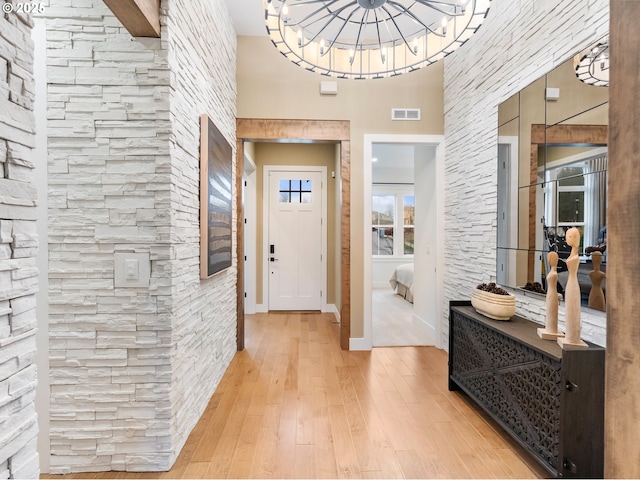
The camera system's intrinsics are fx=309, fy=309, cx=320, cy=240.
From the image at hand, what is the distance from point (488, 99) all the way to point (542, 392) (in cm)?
224

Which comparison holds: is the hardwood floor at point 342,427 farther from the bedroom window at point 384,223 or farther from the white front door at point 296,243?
the bedroom window at point 384,223

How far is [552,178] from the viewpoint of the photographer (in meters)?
1.92

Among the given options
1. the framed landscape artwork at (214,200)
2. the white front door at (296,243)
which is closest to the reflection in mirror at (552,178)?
the framed landscape artwork at (214,200)

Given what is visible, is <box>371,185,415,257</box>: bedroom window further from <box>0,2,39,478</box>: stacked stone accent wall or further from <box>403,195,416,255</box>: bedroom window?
<box>0,2,39,478</box>: stacked stone accent wall

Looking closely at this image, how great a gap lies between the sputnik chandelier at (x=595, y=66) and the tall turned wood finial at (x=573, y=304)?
2.71 feet

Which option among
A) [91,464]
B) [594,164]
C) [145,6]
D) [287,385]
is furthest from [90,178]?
[594,164]

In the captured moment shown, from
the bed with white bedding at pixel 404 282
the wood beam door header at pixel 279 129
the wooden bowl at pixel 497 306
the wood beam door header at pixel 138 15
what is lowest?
the bed with white bedding at pixel 404 282

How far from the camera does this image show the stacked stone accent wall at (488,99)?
1821 mm

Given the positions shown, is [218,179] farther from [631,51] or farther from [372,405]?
[631,51]

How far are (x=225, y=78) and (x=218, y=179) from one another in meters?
1.03

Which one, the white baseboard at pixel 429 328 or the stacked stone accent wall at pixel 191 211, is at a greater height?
the stacked stone accent wall at pixel 191 211

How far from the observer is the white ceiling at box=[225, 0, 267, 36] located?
2760 millimetres

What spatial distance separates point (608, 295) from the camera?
602 mm

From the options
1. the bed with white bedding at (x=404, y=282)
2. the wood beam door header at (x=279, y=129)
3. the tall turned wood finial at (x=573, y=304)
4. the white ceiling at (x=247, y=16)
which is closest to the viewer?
the tall turned wood finial at (x=573, y=304)
